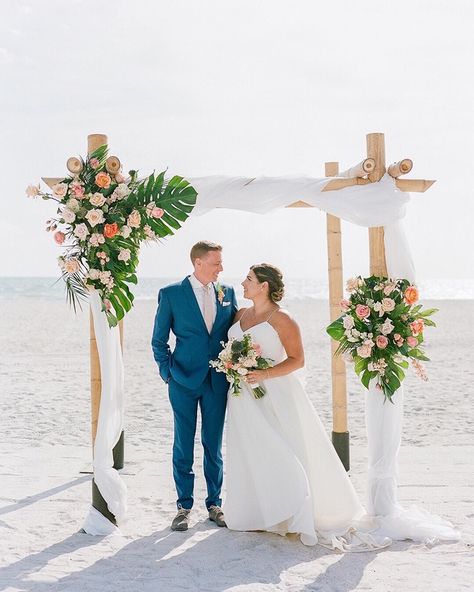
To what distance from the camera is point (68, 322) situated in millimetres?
27984

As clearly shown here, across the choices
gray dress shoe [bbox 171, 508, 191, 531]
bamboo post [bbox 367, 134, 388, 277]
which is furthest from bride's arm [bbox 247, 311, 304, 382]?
gray dress shoe [bbox 171, 508, 191, 531]

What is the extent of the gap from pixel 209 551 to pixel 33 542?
1.29 meters

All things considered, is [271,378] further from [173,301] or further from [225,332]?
[173,301]

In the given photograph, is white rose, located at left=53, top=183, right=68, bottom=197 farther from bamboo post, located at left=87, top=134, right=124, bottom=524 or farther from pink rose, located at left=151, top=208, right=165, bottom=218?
pink rose, located at left=151, top=208, right=165, bottom=218

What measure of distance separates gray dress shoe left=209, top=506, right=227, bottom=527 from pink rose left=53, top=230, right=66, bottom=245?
2294 mm

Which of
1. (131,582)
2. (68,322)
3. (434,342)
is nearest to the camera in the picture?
(131,582)

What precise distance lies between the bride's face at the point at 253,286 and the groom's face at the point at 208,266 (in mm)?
227

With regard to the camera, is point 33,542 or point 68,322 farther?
point 68,322

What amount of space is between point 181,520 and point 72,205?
7.97ft

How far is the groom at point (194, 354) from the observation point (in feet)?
18.1

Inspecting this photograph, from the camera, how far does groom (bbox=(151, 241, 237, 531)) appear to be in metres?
5.53

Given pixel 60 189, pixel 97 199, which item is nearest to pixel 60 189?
pixel 60 189

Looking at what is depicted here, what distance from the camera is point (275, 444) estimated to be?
17.7ft

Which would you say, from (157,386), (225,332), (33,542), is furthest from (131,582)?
(157,386)
